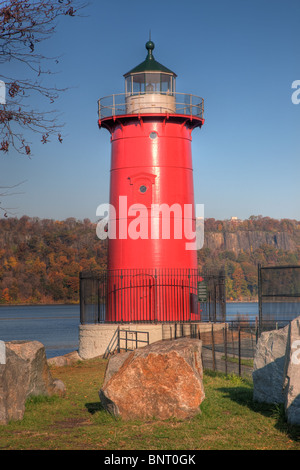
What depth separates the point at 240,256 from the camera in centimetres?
13975

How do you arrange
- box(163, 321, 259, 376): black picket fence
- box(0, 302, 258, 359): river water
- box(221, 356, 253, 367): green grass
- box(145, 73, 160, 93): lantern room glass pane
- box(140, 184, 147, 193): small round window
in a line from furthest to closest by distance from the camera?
1. box(0, 302, 258, 359): river water
2. box(145, 73, 160, 93): lantern room glass pane
3. box(140, 184, 147, 193): small round window
4. box(221, 356, 253, 367): green grass
5. box(163, 321, 259, 376): black picket fence

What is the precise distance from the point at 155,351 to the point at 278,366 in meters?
2.22

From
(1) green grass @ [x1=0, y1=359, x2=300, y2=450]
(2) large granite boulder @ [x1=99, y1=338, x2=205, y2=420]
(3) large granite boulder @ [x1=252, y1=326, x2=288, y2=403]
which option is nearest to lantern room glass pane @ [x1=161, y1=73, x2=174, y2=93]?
(1) green grass @ [x1=0, y1=359, x2=300, y2=450]

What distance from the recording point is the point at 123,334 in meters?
23.5

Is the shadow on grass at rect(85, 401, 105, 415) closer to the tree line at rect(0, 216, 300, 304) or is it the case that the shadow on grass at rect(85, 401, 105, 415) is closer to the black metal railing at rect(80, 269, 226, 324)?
the black metal railing at rect(80, 269, 226, 324)

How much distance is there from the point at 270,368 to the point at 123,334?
40.3 ft

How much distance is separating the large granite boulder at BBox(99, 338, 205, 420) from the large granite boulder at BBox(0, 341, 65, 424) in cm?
147

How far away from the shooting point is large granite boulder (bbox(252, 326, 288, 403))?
37.8 feet

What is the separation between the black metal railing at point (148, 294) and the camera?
2442cm

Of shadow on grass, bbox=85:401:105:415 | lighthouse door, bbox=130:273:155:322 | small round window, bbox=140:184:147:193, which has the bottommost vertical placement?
shadow on grass, bbox=85:401:105:415

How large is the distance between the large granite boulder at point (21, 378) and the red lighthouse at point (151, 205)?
11.2 m
